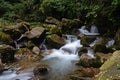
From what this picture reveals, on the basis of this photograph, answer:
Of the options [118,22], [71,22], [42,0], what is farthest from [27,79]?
[42,0]

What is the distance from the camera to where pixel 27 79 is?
9258mm

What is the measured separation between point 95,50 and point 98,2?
4320 millimetres

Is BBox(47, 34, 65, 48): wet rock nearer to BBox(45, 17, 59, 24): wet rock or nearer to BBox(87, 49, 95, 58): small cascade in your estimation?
BBox(87, 49, 95, 58): small cascade

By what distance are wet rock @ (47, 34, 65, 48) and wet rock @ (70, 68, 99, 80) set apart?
4031 millimetres

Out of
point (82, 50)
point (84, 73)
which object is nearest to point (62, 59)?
point (82, 50)

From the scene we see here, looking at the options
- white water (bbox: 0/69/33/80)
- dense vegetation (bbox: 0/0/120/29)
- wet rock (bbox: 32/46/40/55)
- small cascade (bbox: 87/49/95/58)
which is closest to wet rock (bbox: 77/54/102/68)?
small cascade (bbox: 87/49/95/58)

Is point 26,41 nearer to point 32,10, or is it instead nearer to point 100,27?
A: point 100,27

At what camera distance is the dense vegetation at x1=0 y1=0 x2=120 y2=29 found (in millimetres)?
14156

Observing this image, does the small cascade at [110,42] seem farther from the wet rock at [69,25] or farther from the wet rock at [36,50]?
the wet rock at [36,50]

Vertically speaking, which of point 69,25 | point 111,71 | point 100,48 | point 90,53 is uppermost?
point 69,25

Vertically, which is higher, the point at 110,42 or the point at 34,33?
the point at 34,33

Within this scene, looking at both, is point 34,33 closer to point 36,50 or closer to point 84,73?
point 36,50

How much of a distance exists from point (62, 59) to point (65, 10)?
22.3 ft

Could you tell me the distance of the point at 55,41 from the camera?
547 inches
